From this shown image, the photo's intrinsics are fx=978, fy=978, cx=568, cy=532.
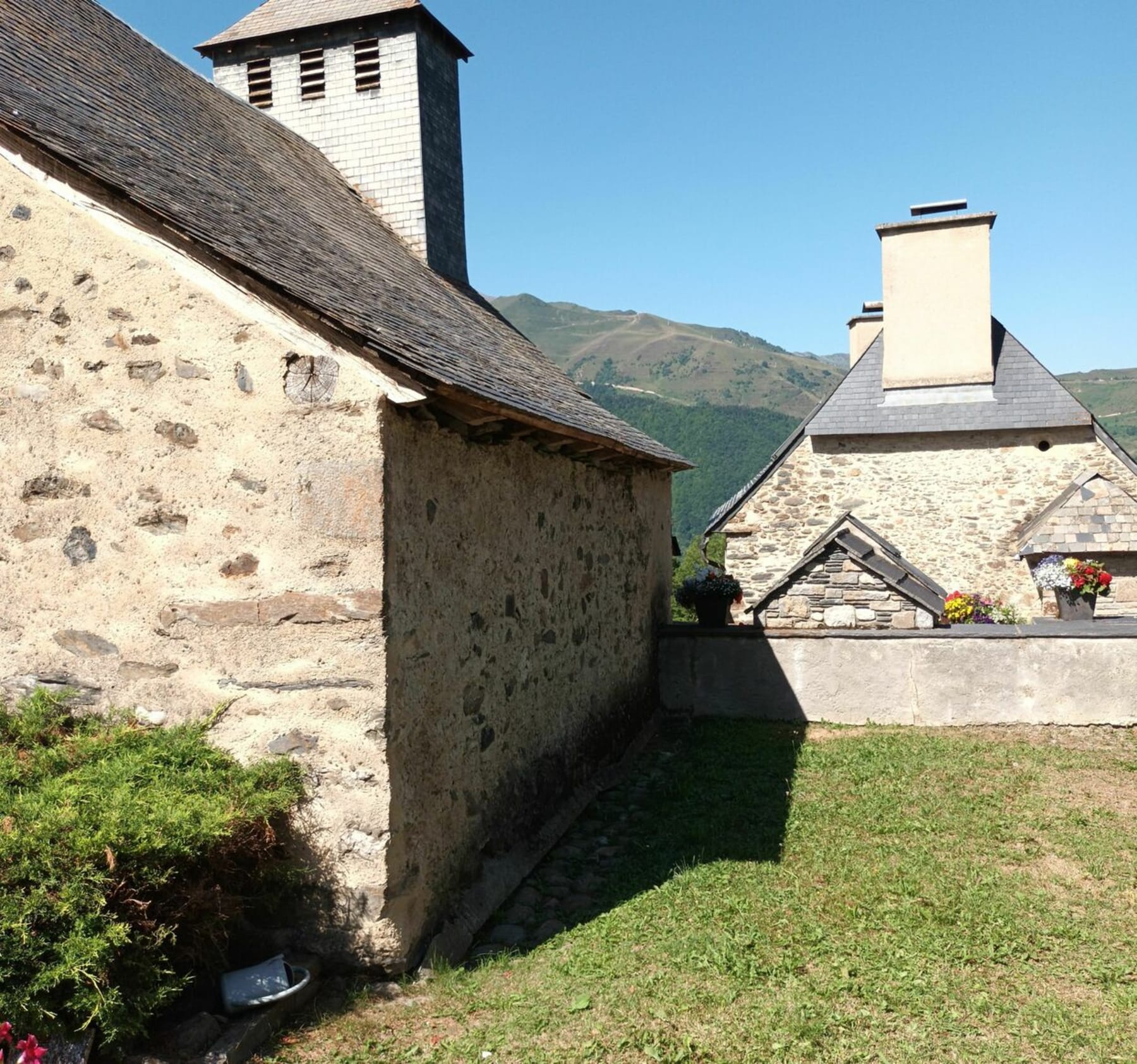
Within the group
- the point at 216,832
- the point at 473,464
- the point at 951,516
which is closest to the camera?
the point at 216,832

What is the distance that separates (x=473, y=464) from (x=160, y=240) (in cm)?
205

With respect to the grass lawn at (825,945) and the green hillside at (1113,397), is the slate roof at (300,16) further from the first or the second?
the green hillside at (1113,397)

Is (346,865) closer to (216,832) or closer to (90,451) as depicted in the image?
(216,832)

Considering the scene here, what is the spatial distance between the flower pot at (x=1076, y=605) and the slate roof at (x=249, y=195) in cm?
468

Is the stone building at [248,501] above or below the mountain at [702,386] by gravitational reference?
below

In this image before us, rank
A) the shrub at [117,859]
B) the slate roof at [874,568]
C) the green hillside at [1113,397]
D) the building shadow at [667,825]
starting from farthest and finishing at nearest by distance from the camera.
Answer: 1. the green hillside at [1113,397]
2. the slate roof at [874,568]
3. the building shadow at [667,825]
4. the shrub at [117,859]

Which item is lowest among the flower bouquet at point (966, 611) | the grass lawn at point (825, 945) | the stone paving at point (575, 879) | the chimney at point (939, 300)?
the stone paving at point (575, 879)

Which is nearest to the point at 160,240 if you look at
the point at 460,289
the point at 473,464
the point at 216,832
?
the point at 473,464

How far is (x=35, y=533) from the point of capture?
505 centimetres

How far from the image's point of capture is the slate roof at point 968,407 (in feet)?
49.9

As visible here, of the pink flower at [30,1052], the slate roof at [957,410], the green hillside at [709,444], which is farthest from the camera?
the green hillside at [709,444]

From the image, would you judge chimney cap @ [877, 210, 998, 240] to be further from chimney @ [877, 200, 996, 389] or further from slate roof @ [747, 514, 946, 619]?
slate roof @ [747, 514, 946, 619]

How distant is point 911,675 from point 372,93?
875 centimetres

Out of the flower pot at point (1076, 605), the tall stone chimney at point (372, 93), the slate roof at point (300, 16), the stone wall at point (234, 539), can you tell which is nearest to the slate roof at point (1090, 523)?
the flower pot at point (1076, 605)
